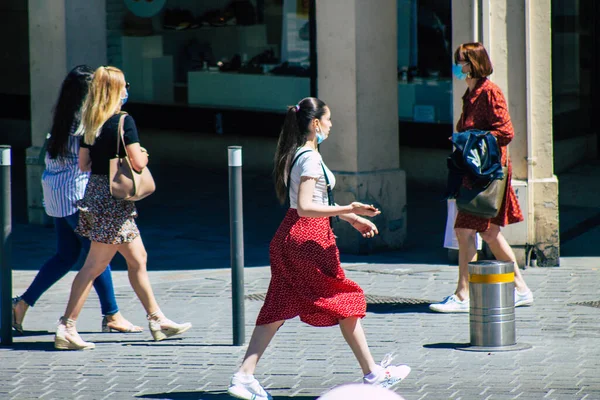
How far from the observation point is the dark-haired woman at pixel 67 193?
24.8 ft

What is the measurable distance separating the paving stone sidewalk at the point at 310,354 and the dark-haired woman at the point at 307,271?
0.31m

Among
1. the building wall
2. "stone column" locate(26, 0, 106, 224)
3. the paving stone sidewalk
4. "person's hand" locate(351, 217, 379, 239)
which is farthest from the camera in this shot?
the building wall

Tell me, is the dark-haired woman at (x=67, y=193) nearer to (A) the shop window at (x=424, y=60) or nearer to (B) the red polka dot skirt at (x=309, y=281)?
(B) the red polka dot skirt at (x=309, y=281)

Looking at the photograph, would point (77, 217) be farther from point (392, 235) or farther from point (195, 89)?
point (195, 89)

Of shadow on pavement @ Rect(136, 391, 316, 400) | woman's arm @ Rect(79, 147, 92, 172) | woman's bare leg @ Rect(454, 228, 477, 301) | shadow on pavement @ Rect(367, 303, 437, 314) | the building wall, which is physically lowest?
shadow on pavement @ Rect(136, 391, 316, 400)

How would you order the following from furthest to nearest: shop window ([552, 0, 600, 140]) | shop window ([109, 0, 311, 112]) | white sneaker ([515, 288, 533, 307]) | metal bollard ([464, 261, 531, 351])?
shop window ([109, 0, 311, 112])
shop window ([552, 0, 600, 140])
white sneaker ([515, 288, 533, 307])
metal bollard ([464, 261, 531, 351])

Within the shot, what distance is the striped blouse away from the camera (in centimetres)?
765

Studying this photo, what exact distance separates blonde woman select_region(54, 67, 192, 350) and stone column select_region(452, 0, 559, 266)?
3.56 m

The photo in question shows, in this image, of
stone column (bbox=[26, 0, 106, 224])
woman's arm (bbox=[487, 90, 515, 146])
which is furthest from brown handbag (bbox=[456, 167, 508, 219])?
stone column (bbox=[26, 0, 106, 224])

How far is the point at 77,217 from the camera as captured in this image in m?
7.68

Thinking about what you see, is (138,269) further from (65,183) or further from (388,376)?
(388,376)

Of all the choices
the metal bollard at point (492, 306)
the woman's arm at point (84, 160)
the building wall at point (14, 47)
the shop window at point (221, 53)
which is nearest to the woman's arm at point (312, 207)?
the metal bollard at point (492, 306)

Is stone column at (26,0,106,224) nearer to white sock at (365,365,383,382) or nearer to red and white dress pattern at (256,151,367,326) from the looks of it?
red and white dress pattern at (256,151,367,326)

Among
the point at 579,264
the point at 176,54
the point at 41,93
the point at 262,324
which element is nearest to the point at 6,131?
the point at 176,54
